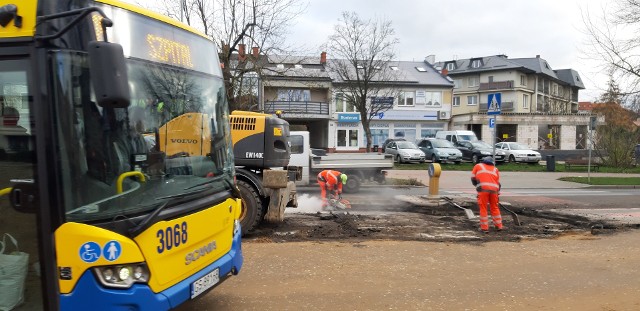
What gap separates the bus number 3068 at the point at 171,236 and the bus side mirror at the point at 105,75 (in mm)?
946

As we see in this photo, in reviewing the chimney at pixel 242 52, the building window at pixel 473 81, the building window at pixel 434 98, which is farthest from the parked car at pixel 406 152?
the building window at pixel 473 81

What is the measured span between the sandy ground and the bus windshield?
1.04 metres

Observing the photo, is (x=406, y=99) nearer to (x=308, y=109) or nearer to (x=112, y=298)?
(x=308, y=109)

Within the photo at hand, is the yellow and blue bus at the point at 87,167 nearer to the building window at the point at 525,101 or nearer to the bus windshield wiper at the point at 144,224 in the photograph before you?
the bus windshield wiper at the point at 144,224

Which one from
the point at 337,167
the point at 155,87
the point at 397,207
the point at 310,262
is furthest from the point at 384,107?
the point at 155,87

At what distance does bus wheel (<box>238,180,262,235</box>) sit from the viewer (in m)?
7.36

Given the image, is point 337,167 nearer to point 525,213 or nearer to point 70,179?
point 525,213

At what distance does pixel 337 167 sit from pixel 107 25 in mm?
11741

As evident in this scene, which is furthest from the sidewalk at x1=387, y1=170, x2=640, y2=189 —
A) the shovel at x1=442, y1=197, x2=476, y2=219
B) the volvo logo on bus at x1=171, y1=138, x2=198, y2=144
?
the volvo logo on bus at x1=171, y1=138, x2=198, y2=144

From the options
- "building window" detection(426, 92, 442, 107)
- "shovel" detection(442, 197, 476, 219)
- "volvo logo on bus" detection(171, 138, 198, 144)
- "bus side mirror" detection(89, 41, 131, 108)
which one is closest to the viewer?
"bus side mirror" detection(89, 41, 131, 108)

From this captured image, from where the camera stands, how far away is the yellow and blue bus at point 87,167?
2.74 metres

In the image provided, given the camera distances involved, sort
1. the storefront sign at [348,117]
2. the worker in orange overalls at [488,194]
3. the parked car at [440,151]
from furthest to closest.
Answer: the storefront sign at [348,117] < the parked car at [440,151] < the worker in orange overalls at [488,194]

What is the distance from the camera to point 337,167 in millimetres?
14359

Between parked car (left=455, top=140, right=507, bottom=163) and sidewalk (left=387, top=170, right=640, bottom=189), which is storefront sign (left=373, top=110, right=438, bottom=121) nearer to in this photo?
parked car (left=455, top=140, right=507, bottom=163)
